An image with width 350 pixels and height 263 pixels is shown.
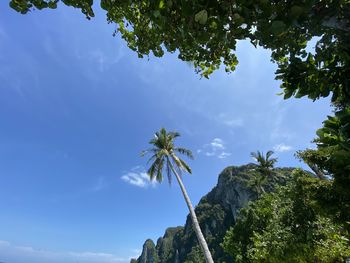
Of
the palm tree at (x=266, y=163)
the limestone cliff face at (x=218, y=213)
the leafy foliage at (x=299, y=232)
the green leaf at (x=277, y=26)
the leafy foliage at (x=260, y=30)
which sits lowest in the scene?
the green leaf at (x=277, y=26)

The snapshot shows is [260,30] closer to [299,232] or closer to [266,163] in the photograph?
[299,232]

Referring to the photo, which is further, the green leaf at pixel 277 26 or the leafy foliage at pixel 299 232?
the leafy foliage at pixel 299 232

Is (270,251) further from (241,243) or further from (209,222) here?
(209,222)

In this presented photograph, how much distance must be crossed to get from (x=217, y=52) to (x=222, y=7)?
1.78 meters

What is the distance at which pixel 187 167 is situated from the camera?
76.3 ft

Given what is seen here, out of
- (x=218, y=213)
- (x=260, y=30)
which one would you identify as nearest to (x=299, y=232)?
(x=260, y=30)

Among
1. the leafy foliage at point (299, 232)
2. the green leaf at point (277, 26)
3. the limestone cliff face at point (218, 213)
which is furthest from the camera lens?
the limestone cliff face at point (218, 213)

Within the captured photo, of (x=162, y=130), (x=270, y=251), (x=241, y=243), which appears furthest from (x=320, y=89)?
(x=241, y=243)

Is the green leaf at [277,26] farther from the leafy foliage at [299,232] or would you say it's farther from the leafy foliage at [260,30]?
the leafy foliage at [299,232]

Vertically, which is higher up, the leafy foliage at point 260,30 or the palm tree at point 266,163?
the palm tree at point 266,163

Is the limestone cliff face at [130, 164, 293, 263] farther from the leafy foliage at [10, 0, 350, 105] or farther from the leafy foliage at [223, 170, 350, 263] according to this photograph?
the leafy foliage at [10, 0, 350, 105]

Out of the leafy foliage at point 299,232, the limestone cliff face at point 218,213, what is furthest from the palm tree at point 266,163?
the limestone cliff face at point 218,213

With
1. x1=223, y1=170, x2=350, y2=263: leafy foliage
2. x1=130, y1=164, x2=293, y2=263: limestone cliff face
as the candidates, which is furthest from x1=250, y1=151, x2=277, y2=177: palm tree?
x1=130, y1=164, x2=293, y2=263: limestone cliff face

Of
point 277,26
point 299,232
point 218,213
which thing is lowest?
point 277,26
